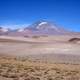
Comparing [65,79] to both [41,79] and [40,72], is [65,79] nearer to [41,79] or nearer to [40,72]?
[41,79]

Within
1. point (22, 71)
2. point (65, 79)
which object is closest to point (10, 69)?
point (22, 71)

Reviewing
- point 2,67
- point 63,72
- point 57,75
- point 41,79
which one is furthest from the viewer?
point 2,67

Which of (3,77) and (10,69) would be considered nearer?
(3,77)

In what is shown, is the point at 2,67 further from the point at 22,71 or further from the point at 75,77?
the point at 75,77

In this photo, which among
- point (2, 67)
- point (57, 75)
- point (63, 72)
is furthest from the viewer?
point (2, 67)

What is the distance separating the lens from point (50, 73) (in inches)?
627

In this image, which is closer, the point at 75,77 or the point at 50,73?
the point at 75,77

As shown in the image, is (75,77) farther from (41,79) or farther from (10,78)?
(10,78)

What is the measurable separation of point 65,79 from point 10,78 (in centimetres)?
348

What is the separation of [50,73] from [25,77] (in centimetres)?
216

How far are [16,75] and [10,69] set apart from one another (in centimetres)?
209

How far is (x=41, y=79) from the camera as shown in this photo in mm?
14219

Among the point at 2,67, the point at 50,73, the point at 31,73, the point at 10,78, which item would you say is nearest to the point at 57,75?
the point at 50,73

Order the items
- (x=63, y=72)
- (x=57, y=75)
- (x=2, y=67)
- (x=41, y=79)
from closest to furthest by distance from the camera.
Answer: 1. (x=41, y=79)
2. (x=57, y=75)
3. (x=63, y=72)
4. (x=2, y=67)
